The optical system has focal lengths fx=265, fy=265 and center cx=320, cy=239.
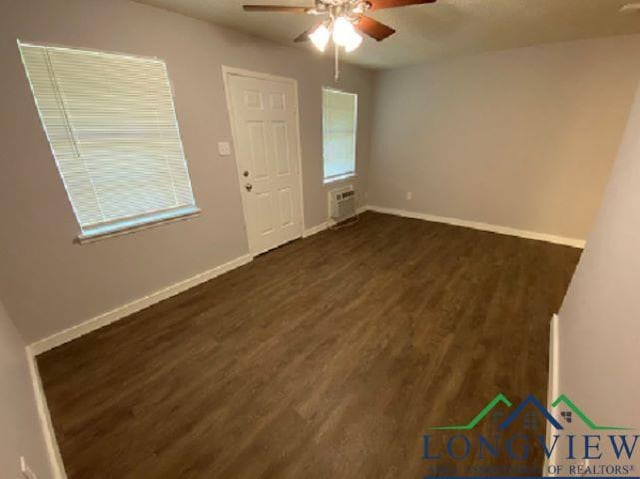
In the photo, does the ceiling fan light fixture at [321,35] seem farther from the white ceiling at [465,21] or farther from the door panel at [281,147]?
the door panel at [281,147]

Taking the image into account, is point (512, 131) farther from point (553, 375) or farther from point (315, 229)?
point (553, 375)

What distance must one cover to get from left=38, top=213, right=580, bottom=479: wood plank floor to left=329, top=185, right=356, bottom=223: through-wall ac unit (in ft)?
5.19

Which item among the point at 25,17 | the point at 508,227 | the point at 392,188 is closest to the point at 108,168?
the point at 25,17

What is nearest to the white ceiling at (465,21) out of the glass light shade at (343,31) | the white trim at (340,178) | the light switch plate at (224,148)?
the glass light shade at (343,31)

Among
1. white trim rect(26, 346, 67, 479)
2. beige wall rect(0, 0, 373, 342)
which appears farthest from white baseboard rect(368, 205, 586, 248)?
white trim rect(26, 346, 67, 479)

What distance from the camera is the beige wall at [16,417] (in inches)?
33.4

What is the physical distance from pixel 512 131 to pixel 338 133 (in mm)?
2457

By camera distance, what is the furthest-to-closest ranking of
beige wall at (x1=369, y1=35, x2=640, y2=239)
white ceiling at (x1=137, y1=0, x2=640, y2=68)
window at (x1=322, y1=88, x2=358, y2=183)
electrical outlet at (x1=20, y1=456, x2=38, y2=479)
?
window at (x1=322, y1=88, x2=358, y2=183), beige wall at (x1=369, y1=35, x2=640, y2=239), white ceiling at (x1=137, y1=0, x2=640, y2=68), electrical outlet at (x1=20, y1=456, x2=38, y2=479)

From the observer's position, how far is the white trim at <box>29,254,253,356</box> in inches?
78.5

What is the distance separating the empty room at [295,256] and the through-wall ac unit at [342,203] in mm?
372

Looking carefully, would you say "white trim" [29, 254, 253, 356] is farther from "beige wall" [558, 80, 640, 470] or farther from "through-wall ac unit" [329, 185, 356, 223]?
"beige wall" [558, 80, 640, 470]

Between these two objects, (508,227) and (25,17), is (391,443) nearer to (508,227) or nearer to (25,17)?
(25,17)

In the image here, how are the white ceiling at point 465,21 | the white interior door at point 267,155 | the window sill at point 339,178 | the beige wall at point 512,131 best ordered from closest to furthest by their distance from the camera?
the white ceiling at point 465,21, the white interior door at point 267,155, the beige wall at point 512,131, the window sill at point 339,178

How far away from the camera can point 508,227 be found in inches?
157
